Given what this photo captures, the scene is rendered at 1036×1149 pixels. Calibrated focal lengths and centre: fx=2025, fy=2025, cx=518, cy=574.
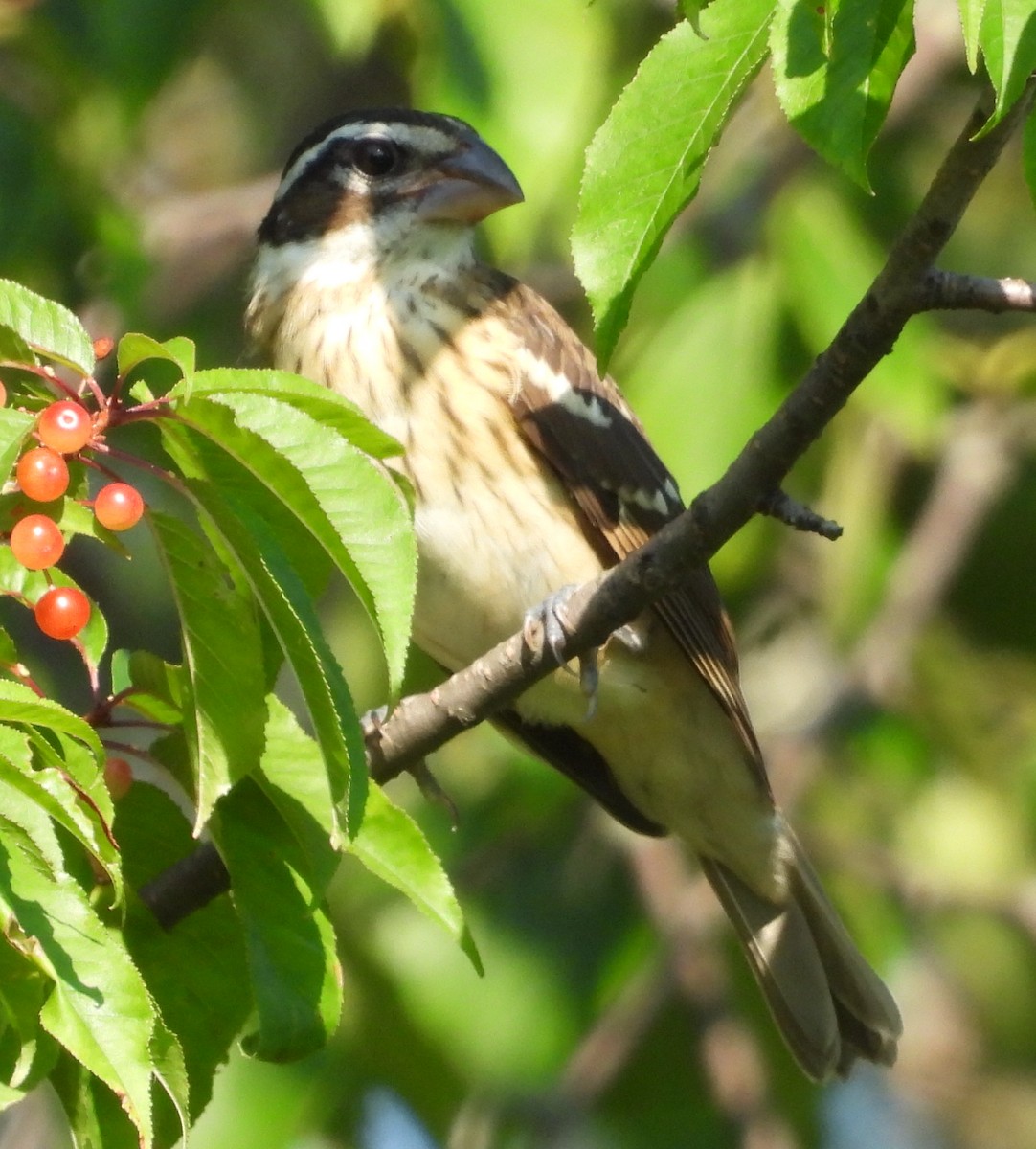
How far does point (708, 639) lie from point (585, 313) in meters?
1.99

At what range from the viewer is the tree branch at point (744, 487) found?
96.9 inches

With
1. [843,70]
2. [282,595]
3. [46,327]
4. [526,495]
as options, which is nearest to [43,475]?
[46,327]

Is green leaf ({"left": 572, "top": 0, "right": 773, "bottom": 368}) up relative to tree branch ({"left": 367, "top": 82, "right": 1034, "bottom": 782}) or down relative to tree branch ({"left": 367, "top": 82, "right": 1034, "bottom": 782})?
up

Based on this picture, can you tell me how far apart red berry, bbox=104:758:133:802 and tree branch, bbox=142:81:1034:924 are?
0.62 feet

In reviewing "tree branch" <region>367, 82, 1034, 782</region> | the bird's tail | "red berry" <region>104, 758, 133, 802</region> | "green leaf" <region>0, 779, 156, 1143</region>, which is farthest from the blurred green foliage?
"green leaf" <region>0, 779, 156, 1143</region>

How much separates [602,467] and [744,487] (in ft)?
4.99

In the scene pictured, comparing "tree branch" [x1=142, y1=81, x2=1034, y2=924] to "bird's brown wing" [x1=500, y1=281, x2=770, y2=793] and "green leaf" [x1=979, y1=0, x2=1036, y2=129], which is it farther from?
"bird's brown wing" [x1=500, y1=281, x2=770, y2=793]

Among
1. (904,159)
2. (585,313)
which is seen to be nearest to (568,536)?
(585,313)

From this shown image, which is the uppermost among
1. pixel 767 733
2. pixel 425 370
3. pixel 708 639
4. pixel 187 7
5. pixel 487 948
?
pixel 187 7

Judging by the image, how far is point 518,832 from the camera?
6086 mm

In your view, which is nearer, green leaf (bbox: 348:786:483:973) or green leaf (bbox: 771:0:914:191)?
green leaf (bbox: 771:0:914:191)

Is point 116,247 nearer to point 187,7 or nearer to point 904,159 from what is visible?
point 187,7

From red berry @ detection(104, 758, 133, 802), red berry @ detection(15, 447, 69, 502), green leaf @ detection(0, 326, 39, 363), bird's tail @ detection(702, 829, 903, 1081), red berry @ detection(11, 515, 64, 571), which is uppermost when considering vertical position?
green leaf @ detection(0, 326, 39, 363)

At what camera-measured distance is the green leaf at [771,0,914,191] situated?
7.15 feet
